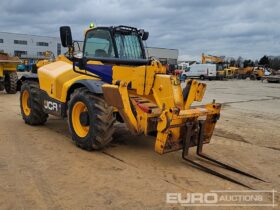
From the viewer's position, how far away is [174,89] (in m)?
6.04

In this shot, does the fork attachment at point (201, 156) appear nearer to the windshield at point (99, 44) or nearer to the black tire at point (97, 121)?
the black tire at point (97, 121)

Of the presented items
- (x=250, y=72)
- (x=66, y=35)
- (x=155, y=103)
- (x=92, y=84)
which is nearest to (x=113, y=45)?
(x=66, y=35)

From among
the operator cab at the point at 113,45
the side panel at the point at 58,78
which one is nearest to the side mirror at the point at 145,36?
the operator cab at the point at 113,45

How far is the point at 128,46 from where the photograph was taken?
7336mm

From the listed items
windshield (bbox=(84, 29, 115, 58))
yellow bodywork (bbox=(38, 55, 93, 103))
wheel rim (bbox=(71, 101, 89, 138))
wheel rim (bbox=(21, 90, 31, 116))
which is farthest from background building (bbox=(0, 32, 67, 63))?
wheel rim (bbox=(71, 101, 89, 138))

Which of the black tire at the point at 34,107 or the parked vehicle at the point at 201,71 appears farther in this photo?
the parked vehicle at the point at 201,71

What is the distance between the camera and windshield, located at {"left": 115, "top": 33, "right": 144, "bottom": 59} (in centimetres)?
715

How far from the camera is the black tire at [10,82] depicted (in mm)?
16688

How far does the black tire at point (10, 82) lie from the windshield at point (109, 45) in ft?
33.8

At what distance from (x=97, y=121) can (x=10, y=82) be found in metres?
12.1

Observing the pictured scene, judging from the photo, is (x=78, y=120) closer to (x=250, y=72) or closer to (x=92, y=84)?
(x=92, y=84)

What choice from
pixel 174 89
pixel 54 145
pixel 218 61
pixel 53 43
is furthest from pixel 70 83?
pixel 53 43

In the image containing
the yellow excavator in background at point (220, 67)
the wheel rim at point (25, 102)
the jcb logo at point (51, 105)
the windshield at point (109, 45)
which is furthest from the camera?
the yellow excavator in background at point (220, 67)

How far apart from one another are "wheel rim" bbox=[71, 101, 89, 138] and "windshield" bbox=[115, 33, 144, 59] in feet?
4.18
